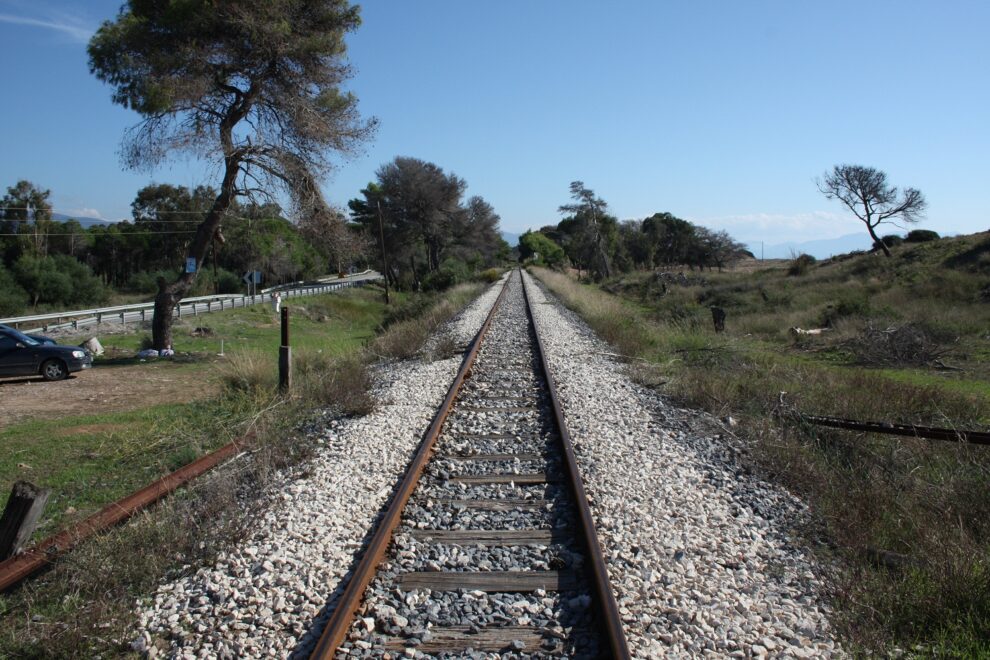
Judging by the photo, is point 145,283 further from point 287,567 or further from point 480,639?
point 480,639

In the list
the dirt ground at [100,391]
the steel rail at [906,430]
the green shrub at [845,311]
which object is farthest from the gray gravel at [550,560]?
the green shrub at [845,311]

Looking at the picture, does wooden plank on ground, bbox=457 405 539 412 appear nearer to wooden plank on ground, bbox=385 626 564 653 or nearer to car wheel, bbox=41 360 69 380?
wooden plank on ground, bbox=385 626 564 653

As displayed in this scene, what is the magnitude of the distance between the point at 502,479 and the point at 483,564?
1663mm

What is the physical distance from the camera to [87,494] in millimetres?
6832

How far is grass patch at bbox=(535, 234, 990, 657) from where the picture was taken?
4.02 meters

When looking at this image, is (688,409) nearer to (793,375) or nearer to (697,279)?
(793,375)

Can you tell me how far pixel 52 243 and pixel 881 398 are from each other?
71101mm

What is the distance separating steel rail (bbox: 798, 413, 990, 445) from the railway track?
3.14m

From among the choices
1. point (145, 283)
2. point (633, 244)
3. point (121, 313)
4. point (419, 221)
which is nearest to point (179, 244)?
point (145, 283)

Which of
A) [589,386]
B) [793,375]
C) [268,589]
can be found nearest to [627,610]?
[268,589]

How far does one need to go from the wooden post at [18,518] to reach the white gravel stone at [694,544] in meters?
3.80

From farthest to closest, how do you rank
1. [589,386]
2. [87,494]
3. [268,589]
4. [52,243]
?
[52,243], [589,386], [87,494], [268,589]

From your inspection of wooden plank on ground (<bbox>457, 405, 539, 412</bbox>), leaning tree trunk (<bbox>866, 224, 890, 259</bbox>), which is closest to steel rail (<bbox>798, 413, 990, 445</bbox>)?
wooden plank on ground (<bbox>457, 405, 539, 412</bbox>)

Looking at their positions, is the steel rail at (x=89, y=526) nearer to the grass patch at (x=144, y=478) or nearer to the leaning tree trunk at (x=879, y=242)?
the grass patch at (x=144, y=478)
